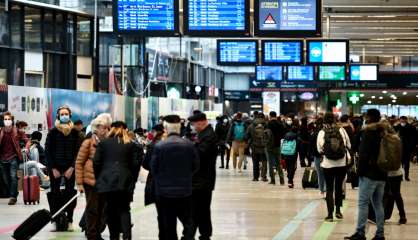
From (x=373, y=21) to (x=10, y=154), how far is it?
22.0 m

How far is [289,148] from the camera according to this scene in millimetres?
22953

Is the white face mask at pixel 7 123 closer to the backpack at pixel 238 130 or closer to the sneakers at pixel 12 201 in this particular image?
the sneakers at pixel 12 201

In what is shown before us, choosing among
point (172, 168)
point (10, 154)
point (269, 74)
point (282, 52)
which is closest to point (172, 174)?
point (172, 168)

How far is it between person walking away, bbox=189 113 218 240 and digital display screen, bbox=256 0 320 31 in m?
11.8

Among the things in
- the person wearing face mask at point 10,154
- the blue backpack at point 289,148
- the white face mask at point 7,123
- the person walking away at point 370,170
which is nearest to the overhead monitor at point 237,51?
the blue backpack at point 289,148

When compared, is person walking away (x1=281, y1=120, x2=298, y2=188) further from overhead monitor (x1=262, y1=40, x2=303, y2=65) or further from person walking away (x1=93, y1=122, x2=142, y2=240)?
person walking away (x1=93, y1=122, x2=142, y2=240)

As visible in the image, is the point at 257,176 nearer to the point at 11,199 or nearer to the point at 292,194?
the point at 292,194

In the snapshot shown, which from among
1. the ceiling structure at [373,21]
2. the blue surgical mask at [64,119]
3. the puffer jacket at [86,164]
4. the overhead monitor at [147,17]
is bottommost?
the puffer jacket at [86,164]

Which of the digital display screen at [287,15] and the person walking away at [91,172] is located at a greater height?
Answer: the digital display screen at [287,15]

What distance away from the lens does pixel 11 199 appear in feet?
60.0

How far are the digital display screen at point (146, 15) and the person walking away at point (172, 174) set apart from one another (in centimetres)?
1247

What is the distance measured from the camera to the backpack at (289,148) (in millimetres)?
22953

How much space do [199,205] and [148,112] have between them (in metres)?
19.3

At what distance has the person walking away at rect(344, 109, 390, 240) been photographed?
1219 cm
